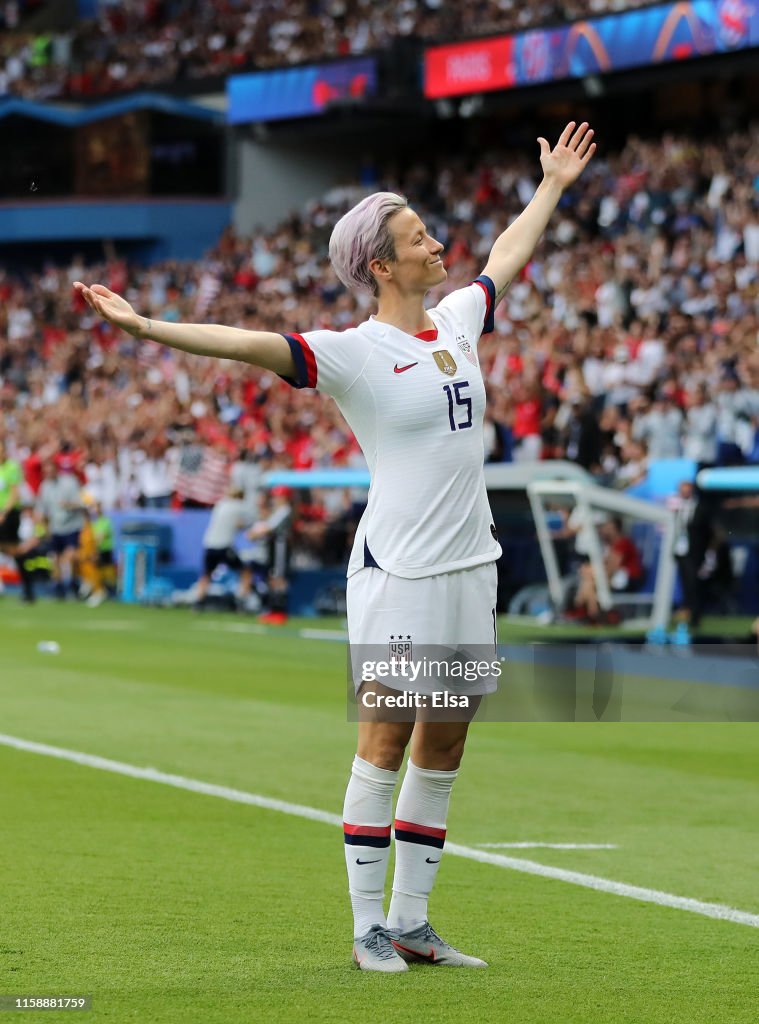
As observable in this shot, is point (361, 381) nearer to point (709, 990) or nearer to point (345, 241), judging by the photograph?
point (345, 241)

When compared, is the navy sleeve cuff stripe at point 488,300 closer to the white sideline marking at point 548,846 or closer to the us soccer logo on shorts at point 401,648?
the us soccer logo on shorts at point 401,648

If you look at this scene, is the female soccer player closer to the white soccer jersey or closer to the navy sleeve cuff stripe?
the white soccer jersey

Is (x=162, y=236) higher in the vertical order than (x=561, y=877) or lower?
higher

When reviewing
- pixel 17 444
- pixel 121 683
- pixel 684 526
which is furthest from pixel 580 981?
pixel 17 444

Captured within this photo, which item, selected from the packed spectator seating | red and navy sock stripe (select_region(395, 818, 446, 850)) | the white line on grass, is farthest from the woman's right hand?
the white line on grass

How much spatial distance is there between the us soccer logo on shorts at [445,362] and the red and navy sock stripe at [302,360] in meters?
0.38

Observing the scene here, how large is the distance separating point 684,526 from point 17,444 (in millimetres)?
18873

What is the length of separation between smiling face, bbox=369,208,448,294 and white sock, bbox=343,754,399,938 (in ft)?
4.57

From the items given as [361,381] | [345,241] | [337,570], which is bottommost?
[337,570]

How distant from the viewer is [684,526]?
19125mm

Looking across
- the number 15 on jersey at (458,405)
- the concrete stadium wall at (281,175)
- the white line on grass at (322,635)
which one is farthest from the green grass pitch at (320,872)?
the concrete stadium wall at (281,175)

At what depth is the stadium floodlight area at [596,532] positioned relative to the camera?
62.2 ft

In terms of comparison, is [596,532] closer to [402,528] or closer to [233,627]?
[233,627]

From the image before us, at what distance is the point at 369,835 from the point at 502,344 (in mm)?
21150
